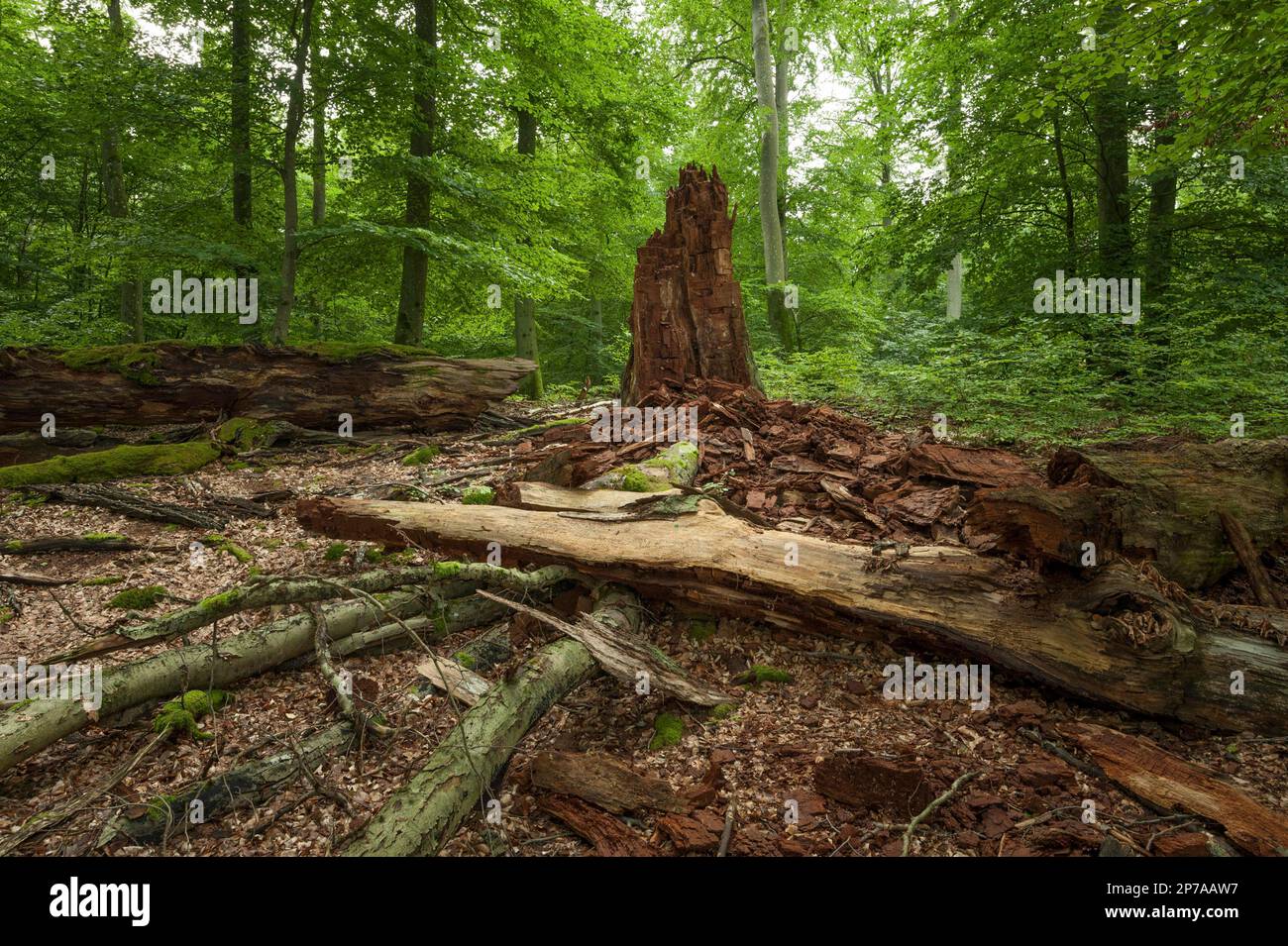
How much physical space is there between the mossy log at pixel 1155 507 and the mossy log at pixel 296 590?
8.06 ft

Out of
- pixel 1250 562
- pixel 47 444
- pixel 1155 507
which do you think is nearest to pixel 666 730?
pixel 1155 507

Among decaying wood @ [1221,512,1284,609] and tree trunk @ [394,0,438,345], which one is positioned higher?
tree trunk @ [394,0,438,345]

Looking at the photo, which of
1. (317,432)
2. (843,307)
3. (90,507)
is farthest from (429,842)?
(843,307)

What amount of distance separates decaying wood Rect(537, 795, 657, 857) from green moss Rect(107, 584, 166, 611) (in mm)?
3457

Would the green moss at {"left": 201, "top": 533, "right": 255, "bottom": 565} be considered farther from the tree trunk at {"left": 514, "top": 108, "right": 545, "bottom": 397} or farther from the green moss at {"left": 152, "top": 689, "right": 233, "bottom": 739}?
the tree trunk at {"left": 514, "top": 108, "right": 545, "bottom": 397}

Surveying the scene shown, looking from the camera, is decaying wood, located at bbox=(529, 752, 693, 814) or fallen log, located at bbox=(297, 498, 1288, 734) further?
fallen log, located at bbox=(297, 498, 1288, 734)

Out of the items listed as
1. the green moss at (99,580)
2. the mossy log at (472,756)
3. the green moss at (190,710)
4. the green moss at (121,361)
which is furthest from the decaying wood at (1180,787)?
the green moss at (121,361)

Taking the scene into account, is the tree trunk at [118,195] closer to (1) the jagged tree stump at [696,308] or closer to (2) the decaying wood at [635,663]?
(1) the jagged tree stump at [696,308]

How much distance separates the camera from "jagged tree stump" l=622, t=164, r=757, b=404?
23.8ft

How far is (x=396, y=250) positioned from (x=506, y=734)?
32.4 ft

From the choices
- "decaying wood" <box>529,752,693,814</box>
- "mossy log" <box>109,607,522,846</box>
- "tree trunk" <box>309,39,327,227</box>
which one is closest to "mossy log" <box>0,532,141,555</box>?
"mossy log" <box>109,607,522,846</box>

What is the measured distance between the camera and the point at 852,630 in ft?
10.2

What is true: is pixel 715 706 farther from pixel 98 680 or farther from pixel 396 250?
pixel 396 250

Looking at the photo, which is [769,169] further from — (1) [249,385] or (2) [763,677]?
(2) [763,677]
